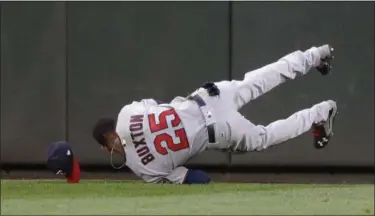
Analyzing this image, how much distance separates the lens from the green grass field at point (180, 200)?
590cm

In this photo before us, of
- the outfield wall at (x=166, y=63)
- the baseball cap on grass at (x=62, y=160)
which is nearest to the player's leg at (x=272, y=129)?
the baseball cap on grass at (x=62, y=160)

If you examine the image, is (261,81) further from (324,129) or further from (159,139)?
(159,139)

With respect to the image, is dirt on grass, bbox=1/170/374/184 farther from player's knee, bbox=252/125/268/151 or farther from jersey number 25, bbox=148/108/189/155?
jersey number 25, bbox=148/108/189/155

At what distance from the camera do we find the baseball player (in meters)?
8.02

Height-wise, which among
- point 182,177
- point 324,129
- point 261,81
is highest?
point 261,81

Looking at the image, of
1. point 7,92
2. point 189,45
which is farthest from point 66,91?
point 189,45

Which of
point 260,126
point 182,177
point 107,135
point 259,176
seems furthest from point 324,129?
point 259,176

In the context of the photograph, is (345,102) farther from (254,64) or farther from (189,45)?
(189,45)

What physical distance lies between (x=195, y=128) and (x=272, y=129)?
621 millimetres

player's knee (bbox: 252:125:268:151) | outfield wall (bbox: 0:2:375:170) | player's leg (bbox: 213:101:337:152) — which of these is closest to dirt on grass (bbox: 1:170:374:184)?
Answer: outfield wall (bbox: 0:2:375:170)

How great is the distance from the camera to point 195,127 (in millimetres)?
8164

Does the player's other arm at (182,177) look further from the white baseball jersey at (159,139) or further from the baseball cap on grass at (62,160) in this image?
the baseball cap on grass at (62,160)

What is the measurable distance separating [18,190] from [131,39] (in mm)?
4820

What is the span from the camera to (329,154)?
12.0 metres
